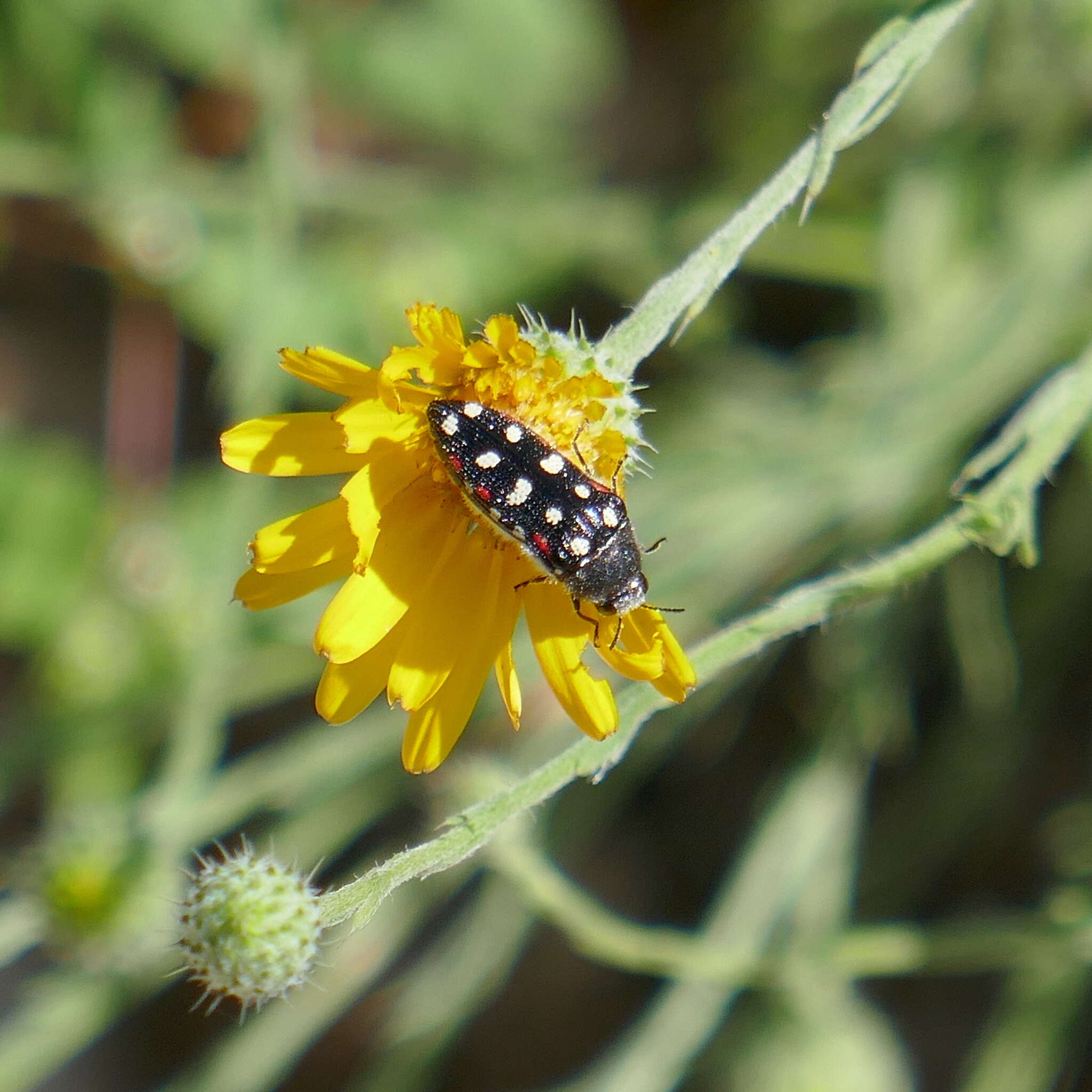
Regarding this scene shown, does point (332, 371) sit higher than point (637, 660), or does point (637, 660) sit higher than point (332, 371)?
point (332, 371)

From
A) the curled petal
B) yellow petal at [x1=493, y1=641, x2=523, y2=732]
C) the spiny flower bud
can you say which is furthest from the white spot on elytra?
the spiny flower bud

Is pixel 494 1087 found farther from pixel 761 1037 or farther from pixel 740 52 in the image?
pixel 740 52

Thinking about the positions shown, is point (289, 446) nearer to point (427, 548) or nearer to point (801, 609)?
point (427, 548)

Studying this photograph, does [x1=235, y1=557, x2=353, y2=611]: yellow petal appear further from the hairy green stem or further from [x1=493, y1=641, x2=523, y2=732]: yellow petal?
the hairy green stem

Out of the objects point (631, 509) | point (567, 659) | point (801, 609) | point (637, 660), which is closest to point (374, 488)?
point (567, 659)

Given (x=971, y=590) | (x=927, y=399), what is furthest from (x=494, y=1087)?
(x=927, y=399)

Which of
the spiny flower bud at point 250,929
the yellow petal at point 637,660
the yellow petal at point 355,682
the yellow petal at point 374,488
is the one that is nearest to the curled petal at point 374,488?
the yellow petal at point 374,488

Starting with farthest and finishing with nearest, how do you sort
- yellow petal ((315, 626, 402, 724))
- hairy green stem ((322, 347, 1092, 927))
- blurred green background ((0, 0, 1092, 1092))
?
blurred green background ((0, 0, 1092, 1092))
yellow petal ((315, 626, 402, 724))
hairy green stem ((322, 347, 1092, 927))
